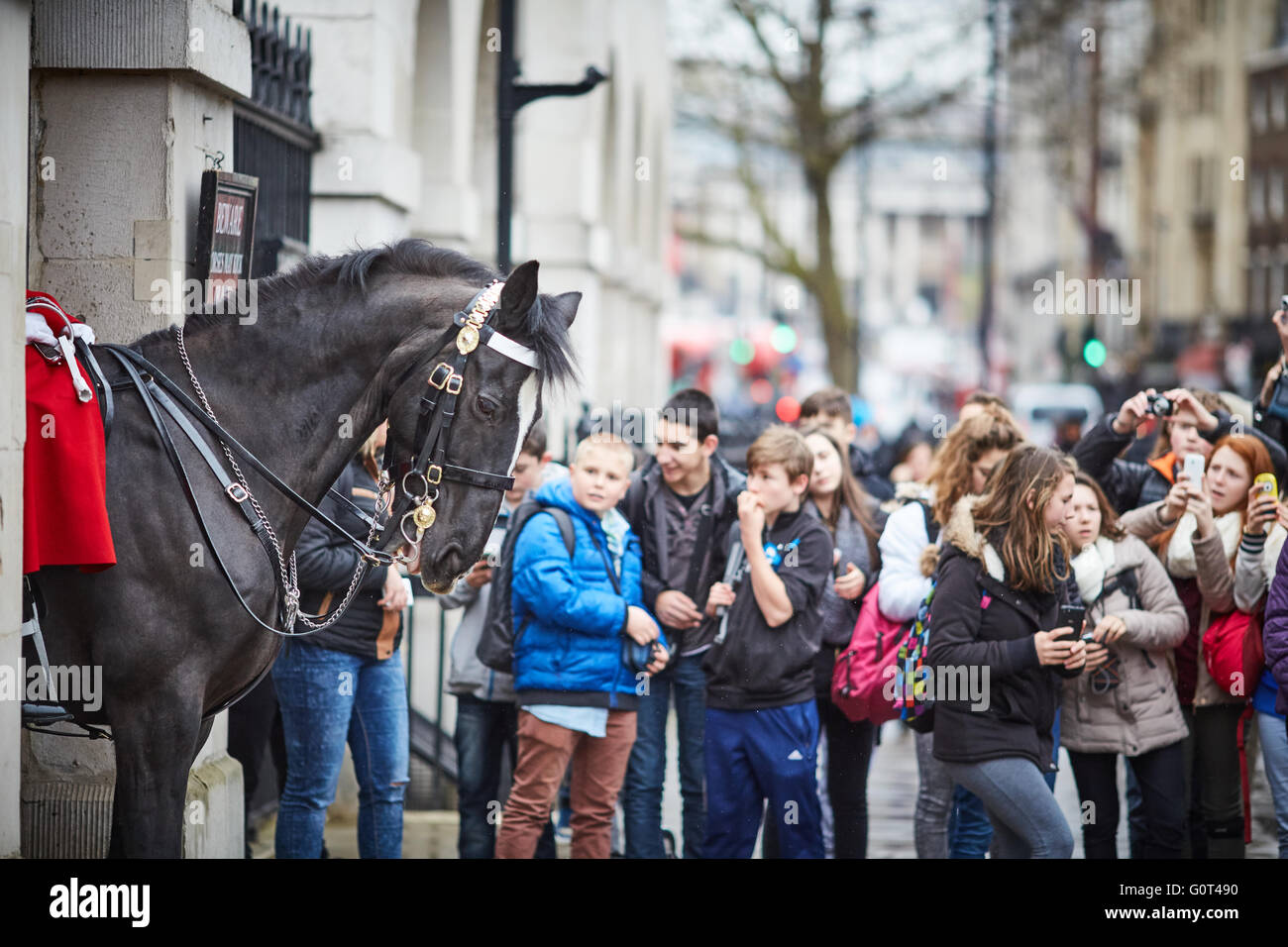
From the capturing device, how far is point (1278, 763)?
241 inches

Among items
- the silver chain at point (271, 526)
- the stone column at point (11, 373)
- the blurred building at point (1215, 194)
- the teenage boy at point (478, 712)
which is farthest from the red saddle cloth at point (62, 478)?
the blurred building at point (1215, 194)

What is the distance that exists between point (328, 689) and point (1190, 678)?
139 inches

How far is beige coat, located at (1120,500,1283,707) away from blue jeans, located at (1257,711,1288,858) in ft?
1.15

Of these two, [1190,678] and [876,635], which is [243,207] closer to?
[876,635]

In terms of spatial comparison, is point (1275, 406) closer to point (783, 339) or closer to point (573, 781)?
point (573, 781)

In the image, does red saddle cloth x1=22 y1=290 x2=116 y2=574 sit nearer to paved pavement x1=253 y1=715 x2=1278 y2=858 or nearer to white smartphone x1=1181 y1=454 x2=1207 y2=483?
paved pavement x1=253 y1=715 x2=1278 y2=858

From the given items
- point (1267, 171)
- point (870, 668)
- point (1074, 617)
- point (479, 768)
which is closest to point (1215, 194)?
point (1267, 171)

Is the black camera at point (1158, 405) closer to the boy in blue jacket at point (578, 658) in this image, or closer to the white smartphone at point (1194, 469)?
the white smartphone at point (1194, 469)

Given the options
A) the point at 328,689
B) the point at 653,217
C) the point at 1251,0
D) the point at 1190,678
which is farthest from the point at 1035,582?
the point at 1251,0

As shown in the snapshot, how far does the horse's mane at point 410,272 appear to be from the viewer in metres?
4.67

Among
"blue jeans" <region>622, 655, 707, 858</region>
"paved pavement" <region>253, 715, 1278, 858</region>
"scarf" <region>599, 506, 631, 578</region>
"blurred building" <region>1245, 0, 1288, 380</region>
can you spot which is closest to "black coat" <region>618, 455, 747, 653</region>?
"blue jeans" <region>622, 655, 707, 858</region>

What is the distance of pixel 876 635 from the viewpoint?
6.68 m

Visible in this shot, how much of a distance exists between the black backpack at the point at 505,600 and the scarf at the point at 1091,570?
198 centimetres

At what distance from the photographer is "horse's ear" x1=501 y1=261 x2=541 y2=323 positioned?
4.52 meters
